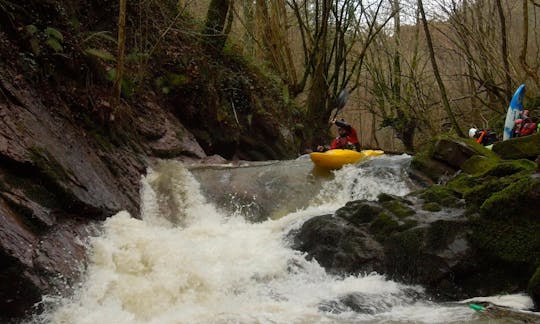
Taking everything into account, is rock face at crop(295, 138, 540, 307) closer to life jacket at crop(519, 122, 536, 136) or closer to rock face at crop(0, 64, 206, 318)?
life jacket at crop(519, 122, 536, 136)

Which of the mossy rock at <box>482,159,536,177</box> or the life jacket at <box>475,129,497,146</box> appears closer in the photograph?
the mossy rock at <box>482,159,536,177</box>

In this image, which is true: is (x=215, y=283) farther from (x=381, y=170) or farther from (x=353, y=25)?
(x=353, y=25)

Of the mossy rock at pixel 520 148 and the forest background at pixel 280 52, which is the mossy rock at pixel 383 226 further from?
the forest background at pixel 280 52

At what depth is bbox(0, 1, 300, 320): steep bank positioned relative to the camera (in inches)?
175

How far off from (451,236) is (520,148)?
2.39 m

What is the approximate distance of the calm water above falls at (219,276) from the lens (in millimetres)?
4078

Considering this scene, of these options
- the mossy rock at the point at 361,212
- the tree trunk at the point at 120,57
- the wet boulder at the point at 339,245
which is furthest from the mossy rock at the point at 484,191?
the tree trunk at the point at 120,57

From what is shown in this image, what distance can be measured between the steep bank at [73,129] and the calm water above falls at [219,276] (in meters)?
0.33

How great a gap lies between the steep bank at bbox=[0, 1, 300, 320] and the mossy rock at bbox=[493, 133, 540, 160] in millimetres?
5195

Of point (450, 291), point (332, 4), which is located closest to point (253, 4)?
point (332, 4)

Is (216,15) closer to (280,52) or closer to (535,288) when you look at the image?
(280,52)

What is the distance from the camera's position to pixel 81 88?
23.1ft

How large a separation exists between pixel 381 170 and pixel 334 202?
43.1 inches

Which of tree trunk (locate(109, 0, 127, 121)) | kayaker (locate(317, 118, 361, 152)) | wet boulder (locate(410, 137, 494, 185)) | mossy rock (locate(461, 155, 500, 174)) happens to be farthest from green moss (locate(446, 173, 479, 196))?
tree trunk (locate(109, 0, 127, 121))
